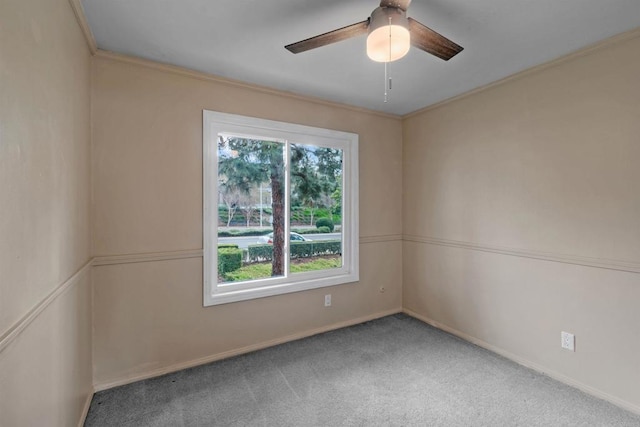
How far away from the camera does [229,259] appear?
8.89ft

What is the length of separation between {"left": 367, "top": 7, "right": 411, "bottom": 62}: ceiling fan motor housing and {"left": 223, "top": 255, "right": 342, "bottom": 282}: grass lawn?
2.10 meters

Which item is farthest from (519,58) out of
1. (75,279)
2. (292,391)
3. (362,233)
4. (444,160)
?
(75,279)

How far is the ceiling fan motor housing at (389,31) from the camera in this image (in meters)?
1.40

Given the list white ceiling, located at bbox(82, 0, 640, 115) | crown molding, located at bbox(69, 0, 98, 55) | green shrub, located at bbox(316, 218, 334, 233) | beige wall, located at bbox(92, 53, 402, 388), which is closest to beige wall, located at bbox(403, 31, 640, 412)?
white ceiling, located at bbox(82, 0, 640, 115)

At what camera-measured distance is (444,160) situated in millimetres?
3172

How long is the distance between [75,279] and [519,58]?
332cm

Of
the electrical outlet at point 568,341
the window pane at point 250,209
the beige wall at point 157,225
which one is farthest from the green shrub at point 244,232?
the electrical outlet at point 568,341

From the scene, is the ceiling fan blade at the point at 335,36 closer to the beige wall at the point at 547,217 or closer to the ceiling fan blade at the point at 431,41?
the ceiling fan blade at the point at 431,41

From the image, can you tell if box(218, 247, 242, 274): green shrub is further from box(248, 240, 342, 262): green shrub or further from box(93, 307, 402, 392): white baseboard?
box(93, 307, 402, 392): white baseboard

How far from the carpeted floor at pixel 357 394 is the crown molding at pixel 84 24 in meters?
2.42

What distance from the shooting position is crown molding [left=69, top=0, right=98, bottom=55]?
1610mm

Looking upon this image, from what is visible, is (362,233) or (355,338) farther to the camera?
(362,233)

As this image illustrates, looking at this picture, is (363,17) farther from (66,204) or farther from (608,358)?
(608,358)

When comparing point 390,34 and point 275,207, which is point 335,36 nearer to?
point 390,34
